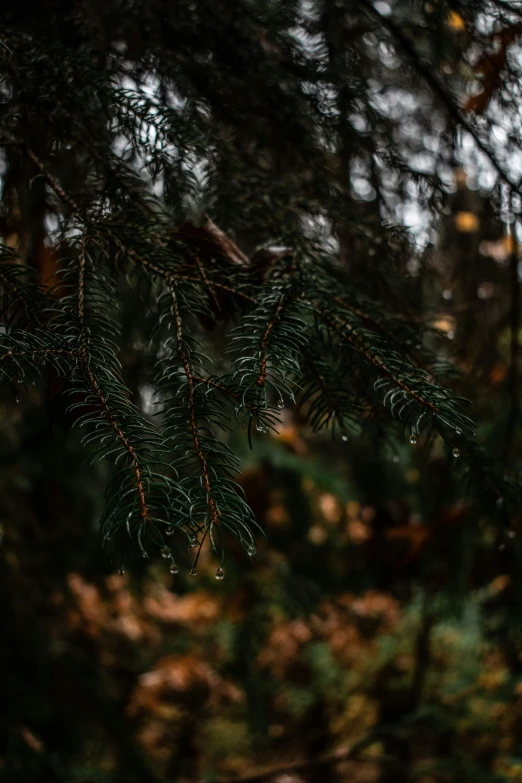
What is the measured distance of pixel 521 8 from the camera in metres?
1.00

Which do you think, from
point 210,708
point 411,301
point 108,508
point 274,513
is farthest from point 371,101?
point 210,708

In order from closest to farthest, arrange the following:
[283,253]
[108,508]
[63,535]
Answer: [108,508]
[283,253]
[63,535]

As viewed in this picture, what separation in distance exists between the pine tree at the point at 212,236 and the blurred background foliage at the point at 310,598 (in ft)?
0.22

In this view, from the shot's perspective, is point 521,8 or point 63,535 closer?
point 521,8

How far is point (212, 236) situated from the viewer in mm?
806

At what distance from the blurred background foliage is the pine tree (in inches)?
2.6

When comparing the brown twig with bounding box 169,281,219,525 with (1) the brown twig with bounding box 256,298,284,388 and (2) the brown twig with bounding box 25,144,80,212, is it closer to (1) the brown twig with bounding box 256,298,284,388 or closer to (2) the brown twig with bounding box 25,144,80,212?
(1) the brown twig with bounding box 256,298,284,388

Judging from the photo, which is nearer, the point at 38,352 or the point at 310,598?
the point at 38,352

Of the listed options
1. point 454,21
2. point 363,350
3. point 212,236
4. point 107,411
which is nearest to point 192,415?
point 107,411

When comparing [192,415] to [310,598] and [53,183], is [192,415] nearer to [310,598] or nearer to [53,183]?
[53,183]

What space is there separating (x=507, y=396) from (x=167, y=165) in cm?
97

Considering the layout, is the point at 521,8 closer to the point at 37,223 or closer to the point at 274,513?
the point at 37,223

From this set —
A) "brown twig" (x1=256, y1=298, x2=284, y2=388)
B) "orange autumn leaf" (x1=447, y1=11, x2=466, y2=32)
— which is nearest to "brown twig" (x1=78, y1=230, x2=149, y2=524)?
"brown twig" (x1=256, y1=298, x2=284, y2=388)

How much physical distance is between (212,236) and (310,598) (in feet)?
4.03
